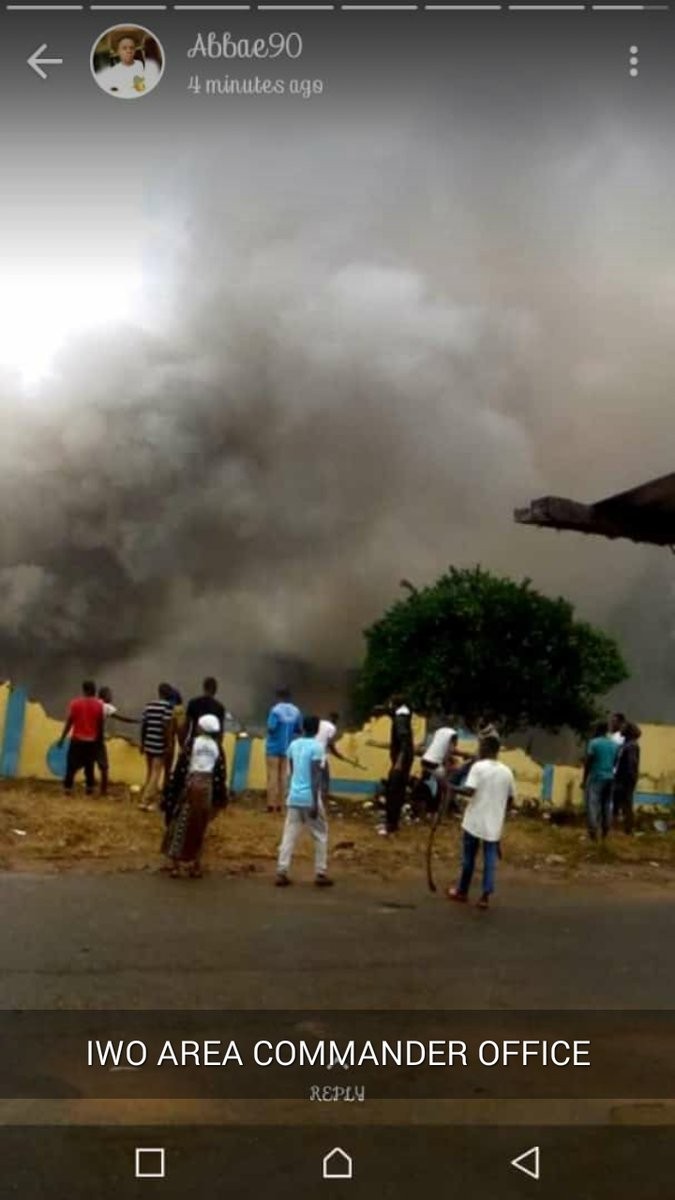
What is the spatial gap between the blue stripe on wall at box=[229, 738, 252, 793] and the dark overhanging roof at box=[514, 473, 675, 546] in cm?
858

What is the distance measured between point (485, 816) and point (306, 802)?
Answer: 974 millimetres

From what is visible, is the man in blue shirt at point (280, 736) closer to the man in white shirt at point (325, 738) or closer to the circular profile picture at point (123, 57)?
the man in white shirt at point (325, 738)

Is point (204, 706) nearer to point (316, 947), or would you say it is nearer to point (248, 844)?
point (248, 844)

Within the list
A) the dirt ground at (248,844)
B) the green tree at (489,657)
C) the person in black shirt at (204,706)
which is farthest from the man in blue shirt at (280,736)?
the green tree at (489,657)

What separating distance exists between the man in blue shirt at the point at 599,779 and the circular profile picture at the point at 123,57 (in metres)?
8.05

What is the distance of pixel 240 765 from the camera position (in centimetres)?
1112

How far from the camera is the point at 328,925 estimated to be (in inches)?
203

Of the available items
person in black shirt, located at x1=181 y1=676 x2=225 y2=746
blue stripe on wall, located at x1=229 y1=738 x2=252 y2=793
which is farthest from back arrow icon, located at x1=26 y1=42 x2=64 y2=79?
blue stripe on wall, located at x1=229 y1=738 x2=252 y2=793

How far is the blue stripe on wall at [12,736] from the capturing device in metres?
10.7

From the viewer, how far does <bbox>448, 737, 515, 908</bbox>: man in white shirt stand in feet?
20.3
